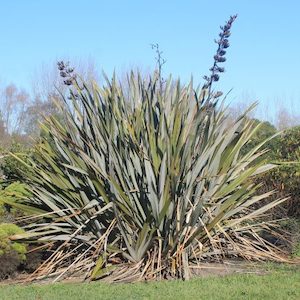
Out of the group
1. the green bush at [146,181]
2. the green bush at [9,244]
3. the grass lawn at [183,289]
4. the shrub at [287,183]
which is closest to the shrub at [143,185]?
the green bush at [146,181]

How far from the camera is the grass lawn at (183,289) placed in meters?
6.41

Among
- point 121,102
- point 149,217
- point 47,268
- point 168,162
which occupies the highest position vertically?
point 121,102

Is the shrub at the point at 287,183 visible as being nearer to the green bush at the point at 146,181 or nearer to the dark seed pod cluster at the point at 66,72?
the green bush at the point at 146,181

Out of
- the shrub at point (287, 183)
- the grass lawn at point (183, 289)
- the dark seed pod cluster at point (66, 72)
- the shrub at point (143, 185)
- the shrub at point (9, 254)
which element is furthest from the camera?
the shrub at point (287, 183)

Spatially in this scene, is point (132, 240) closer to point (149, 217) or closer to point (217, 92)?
point (149, 217)

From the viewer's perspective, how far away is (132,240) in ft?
26.0

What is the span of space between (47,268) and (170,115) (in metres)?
2.88

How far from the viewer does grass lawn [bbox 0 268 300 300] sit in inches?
253

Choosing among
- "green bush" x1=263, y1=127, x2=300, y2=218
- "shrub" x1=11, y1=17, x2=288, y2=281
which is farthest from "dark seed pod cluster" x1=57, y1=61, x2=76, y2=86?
"green bush" x1=263, y1=127, x2=300, y2=218

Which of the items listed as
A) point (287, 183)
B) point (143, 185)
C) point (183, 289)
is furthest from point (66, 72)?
point (287, 183)

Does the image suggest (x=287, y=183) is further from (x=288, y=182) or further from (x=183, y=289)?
(x=183, y=289)

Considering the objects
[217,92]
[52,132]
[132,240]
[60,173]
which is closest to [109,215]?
[132,240]

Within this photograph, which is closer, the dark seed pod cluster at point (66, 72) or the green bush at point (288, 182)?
the dark seed pod cluster at point (66, 72)

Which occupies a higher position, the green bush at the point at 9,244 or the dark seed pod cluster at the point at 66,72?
the dark seed pod cluster at the point at 66,72
